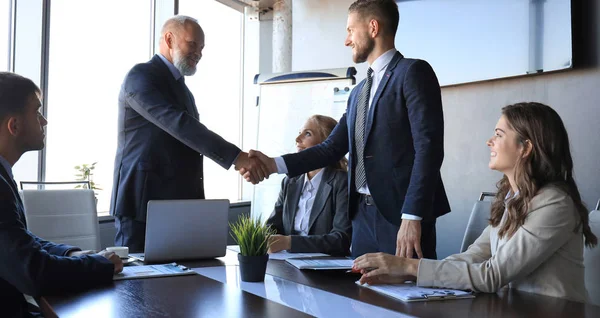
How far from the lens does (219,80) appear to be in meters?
5.47

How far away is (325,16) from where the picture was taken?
4961 mm

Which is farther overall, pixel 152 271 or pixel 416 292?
pixel 152 271

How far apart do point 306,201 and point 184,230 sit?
1.01m

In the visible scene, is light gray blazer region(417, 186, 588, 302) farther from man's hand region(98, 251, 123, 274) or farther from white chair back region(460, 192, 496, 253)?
man's hand region(98, 251, 123, 274)

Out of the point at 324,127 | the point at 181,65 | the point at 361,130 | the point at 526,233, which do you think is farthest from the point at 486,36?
the point at 526,233

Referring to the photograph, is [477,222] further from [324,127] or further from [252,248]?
[252,248]

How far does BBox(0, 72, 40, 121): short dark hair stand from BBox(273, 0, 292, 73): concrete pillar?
3899 millimetres

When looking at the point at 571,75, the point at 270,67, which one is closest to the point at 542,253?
the point at 571,75

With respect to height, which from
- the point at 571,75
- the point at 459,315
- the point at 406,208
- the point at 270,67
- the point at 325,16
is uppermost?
the point at 325,16

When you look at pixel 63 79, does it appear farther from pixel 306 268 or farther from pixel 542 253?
pixel 542 253

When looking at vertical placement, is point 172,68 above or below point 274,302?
above

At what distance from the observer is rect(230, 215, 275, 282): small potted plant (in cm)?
140

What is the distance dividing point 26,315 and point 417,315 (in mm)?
1027

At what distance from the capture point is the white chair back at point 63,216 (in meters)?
2.35
